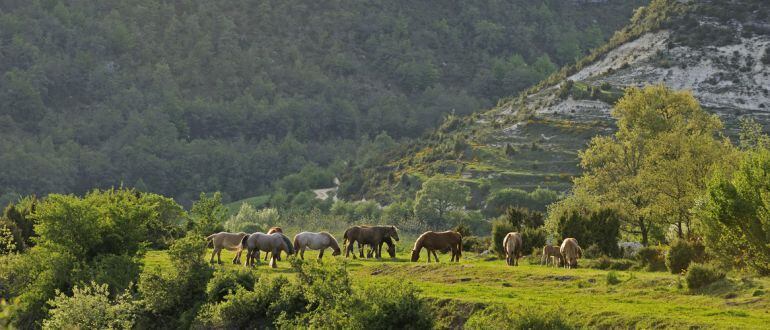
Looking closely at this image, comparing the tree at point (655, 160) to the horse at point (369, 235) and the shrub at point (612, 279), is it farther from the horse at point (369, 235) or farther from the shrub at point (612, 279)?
the shrub at point (612, 279)

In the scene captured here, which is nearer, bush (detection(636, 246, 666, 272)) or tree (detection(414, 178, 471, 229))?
bush (detection(636, 246, 666, 272))

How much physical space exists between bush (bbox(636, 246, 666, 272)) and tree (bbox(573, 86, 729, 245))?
8.95 meters

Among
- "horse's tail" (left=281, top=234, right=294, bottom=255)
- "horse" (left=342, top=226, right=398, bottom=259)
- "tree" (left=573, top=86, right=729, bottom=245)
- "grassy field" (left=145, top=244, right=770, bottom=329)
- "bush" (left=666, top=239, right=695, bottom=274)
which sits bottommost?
"grassy field" (left=145, top=244, right=770, bottom=329)

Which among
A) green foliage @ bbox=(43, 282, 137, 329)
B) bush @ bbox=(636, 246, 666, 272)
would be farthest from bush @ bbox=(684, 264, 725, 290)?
green foliage @ bbox=(43, 282, 137, 329)

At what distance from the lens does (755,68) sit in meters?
109

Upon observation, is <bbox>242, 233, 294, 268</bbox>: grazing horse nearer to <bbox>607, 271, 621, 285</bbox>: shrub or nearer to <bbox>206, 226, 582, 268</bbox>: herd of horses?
<bbox>206, 226, 582, 268</bbox>: herd of horses

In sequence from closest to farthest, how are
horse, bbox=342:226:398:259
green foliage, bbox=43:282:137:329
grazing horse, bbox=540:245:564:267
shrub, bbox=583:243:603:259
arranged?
green foliage, bbox=43:282:137:329 → grazing horse, bbox=540:245:564:267 → shrub, bbox=583:243:603:259 → horse, bbox=342:226:398:259

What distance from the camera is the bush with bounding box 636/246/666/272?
4322cm

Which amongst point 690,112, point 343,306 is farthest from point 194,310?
point 690,112

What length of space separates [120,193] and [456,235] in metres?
18.1

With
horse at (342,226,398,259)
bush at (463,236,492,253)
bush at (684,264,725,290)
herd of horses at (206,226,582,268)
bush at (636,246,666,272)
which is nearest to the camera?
bush at (684,264,725,290)

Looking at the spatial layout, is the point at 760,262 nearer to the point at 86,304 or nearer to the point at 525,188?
the point at 86,304

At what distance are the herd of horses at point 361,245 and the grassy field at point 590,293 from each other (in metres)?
1.91

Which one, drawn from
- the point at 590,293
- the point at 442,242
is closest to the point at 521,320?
the point at 590,293
